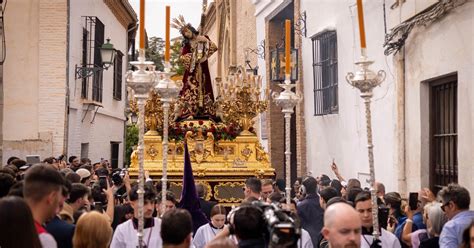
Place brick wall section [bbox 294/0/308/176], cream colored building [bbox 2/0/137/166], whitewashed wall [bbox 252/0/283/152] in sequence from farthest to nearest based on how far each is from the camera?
whitewashed wall [bbox 252/0/283/152] → brick wall section [bbox 294/0/308/176] → cream colored building [bbox 2/0/137/166]

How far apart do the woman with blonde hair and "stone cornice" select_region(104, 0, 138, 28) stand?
20.4m

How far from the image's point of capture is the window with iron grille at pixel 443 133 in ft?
33.9

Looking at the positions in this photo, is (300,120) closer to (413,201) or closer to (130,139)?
(413,201)

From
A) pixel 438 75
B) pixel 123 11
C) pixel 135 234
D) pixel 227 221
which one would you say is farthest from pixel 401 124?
pixel 123 11

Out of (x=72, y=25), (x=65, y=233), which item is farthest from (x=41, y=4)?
(x=65, y=233)

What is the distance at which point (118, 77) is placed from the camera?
27.6 metres

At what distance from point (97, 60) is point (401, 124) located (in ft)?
38.6

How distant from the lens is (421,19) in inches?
420

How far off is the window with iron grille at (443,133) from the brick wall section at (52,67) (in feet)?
30.2

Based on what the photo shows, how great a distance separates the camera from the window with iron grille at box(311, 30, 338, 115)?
52.7ft

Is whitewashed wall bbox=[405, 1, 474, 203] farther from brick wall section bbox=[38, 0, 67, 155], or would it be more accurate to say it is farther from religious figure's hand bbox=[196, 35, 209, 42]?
brick wall section bbox=[38, 0, 67, 155]

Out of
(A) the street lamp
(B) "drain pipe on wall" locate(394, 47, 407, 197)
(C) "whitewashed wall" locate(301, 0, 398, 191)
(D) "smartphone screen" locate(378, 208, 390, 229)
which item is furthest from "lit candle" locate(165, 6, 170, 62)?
(A) the street lamp

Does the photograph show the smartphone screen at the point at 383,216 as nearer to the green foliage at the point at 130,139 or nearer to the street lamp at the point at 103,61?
the street lamp at the point at 103,61

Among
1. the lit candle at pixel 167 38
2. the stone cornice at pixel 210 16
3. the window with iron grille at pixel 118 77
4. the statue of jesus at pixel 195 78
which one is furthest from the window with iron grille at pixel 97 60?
the lit candle at pixel 167 38
